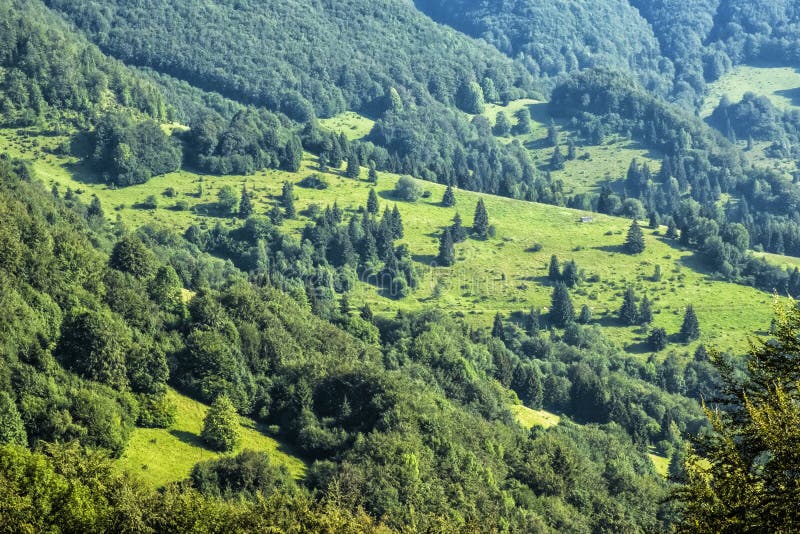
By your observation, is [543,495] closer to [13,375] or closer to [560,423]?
[560,423]

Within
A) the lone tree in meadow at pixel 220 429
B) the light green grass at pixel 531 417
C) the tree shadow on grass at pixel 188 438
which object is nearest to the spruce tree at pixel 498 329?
the light green grass at pixel 531 417

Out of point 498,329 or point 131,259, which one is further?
point 498,329

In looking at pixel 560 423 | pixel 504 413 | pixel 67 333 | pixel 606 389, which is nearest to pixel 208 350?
pixel 67 333

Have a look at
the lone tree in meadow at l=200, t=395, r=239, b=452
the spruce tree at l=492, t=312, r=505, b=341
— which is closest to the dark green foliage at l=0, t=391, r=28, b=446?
the lone tree in meadow at l=200, t=395, r=239, b=452

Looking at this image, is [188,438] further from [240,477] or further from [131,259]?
[131,259]

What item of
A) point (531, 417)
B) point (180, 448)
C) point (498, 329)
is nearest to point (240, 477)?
point (180, 448)

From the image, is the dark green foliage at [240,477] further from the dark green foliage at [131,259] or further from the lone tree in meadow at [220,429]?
the dark green foliage at [131,259]

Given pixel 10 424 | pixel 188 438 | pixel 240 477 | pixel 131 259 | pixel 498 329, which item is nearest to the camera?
pixel 10 424
